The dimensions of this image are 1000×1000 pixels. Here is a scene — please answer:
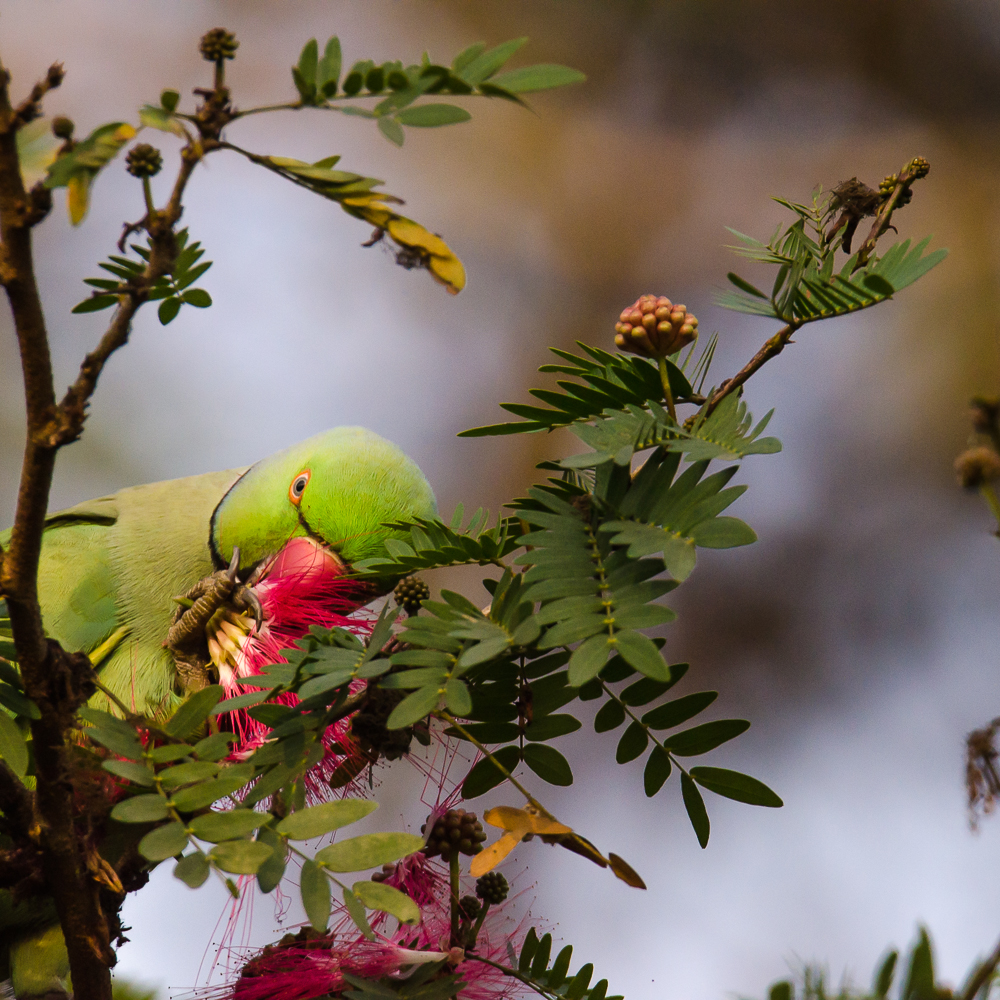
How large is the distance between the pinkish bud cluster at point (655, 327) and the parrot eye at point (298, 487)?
1030 mm

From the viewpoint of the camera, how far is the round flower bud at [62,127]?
0.76m

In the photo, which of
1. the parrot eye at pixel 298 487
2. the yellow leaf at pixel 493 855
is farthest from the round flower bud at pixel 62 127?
the parrot eye at pixel 298 487

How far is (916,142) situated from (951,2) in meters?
0.79

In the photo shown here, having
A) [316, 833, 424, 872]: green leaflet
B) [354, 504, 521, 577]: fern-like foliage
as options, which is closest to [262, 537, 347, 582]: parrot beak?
[354, 504, 521, 577]: fern-like foliage

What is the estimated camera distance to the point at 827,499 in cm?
520

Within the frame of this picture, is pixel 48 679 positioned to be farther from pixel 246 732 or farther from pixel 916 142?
pixel 916 142

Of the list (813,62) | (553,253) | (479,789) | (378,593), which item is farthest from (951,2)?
(479,789)

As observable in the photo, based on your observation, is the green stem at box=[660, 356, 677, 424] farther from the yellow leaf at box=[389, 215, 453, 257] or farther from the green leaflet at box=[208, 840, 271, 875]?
the green leaflet at box=[208, 840, 271, 875]

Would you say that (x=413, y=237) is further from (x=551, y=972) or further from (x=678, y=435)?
(x=551, y=972)

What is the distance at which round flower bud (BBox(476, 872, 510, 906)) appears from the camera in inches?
44.0

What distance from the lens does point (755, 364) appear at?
1065 mm

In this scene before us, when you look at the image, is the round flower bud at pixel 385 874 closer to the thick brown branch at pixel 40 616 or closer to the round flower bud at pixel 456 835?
the round flower bud at pixel 456 835

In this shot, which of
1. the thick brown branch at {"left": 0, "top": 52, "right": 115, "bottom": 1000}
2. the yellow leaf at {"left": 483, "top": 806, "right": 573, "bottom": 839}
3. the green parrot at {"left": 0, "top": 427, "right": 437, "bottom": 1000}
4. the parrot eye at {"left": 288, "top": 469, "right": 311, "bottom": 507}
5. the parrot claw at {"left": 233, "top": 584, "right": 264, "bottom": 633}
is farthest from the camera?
the parrot eye at {"left": 288, "top": 469, "right": 311, "bottom": 507}

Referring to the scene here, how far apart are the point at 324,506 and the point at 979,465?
1.41m
